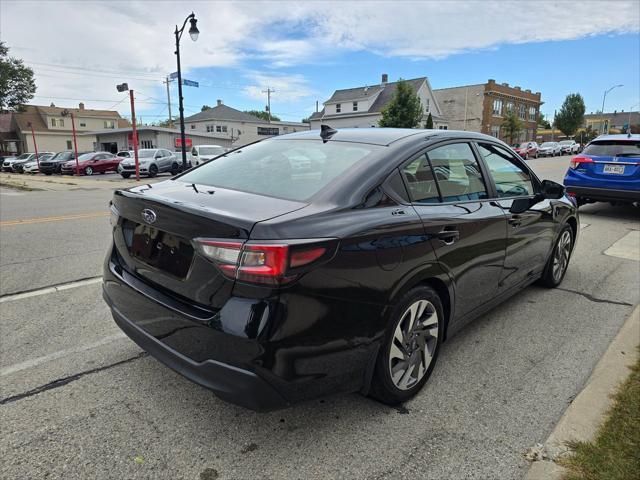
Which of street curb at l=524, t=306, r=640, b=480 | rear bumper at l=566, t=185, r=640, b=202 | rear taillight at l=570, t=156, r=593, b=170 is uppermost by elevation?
rear taillight at l=570, t=156, r=593, b=170

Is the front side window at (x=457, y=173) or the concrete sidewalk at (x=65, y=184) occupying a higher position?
the front side window at (x=457, y=173)

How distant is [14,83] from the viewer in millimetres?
52969

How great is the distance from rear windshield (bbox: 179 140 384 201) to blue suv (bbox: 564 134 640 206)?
786 cm

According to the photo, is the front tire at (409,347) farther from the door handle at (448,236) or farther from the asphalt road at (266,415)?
the door handle at (448,236)

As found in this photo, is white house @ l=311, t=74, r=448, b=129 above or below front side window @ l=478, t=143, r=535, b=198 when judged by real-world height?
above

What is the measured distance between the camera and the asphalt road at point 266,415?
226 cm

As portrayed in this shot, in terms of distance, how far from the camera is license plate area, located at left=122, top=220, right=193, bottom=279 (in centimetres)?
229

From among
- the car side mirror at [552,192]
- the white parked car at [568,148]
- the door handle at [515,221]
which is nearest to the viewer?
the door handle at [515,221]

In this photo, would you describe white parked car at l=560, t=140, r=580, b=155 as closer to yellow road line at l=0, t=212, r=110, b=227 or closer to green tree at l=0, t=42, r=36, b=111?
yellow road line at l=0, t=212, r=110, b=227

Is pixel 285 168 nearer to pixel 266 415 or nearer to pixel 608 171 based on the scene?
pixel 266 415

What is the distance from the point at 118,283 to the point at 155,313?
50 centimetres

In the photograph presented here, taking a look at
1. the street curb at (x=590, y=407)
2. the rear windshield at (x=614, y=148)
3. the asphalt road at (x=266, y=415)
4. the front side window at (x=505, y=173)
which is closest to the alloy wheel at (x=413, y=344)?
the asphalt road at (x=266, y=415)

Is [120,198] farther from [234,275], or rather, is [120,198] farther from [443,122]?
[443,122]

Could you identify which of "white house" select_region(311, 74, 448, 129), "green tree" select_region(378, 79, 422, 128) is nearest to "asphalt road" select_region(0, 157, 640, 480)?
"green tree" select_region(378, 79, 422, 128)
